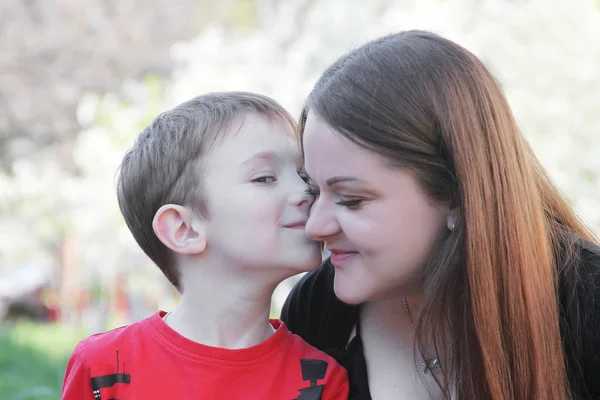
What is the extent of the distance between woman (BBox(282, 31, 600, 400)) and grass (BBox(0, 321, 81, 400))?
3353 mm

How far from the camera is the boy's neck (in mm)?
2180

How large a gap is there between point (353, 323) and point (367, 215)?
51cm

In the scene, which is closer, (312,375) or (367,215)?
(367,215)

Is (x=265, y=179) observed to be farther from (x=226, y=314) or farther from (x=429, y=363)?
(x=429, y=363)

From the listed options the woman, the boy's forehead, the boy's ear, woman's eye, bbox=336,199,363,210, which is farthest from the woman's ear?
the boy's ear

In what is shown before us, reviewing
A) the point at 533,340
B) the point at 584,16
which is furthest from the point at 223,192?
the point at 584,16

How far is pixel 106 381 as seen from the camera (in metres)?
2.07

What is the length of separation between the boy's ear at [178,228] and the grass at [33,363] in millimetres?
2952

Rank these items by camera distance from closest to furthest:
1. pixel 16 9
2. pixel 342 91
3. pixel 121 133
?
pixel 342 91 → pixel 121 133 → pixel 16 9

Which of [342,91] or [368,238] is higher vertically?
[342,91]

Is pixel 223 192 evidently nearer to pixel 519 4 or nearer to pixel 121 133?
pixel 519 4

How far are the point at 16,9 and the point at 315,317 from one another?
1131 centimetres

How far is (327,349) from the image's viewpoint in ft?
7.71

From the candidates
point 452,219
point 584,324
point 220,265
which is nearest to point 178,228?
point 220,265
